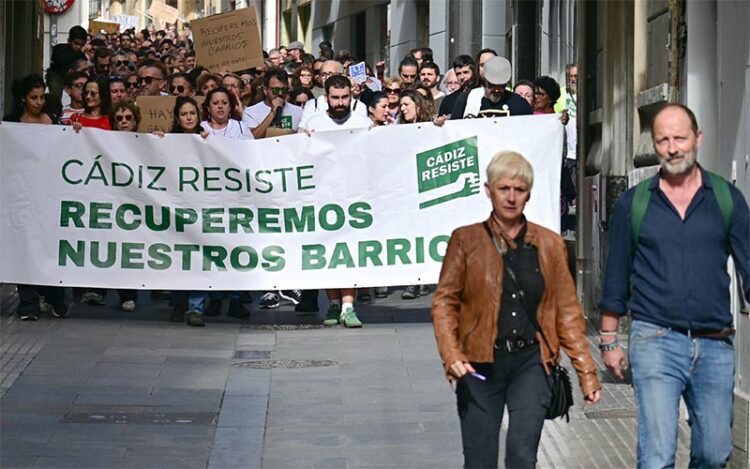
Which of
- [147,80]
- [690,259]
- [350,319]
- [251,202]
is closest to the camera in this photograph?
[690,259]

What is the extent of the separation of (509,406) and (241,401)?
13.1 ft

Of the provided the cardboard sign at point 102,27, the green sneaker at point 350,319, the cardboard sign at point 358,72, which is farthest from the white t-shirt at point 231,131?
the cardboard sign at point 102,27

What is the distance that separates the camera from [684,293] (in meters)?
6.48

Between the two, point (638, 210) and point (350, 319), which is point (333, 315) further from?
point (638, 210)

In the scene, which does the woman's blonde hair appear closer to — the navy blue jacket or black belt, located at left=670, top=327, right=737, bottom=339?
the navy blue jacket

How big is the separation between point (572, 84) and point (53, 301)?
6.47 meters

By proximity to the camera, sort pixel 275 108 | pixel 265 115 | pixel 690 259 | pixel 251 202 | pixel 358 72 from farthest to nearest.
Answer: pixel 358 72 → pixel 275 108 → pixel 265 115 → pixel 251 202 → pixel 690 259

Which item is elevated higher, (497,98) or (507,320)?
(497,98)

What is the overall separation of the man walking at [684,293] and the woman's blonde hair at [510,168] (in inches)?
17.1

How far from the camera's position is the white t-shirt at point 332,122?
575 inches

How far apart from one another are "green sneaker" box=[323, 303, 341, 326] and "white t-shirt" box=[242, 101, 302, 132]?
191 centimetres

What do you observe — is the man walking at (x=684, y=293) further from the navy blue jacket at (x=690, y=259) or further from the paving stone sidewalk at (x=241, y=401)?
the paving stone sidewalk at (x=241, y=401)

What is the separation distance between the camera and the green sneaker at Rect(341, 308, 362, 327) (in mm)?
13992

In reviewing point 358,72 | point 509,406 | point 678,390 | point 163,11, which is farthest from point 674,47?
point 163,11
